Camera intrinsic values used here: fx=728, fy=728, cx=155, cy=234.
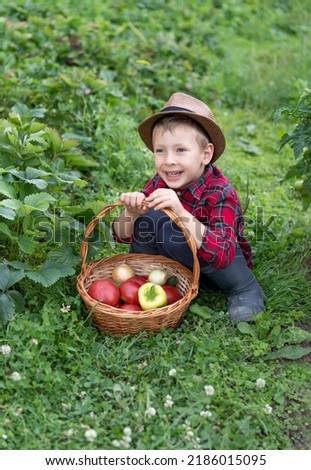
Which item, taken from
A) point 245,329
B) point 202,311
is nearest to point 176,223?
point 202,311

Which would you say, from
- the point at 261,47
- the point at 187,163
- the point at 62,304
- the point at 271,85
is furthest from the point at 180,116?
the point at 261,47

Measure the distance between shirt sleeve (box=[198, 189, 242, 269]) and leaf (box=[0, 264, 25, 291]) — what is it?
84cm

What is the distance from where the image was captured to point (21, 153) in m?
3.56

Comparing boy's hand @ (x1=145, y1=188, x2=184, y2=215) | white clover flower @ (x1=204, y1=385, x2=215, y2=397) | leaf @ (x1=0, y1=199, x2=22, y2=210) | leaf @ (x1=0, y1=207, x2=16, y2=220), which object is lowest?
white clover flower @ (x1=204, y1=385, x2=215, y2=397)

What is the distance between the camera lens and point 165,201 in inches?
128

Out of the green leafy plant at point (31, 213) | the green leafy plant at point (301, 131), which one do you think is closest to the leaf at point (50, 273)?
the green leafy plant at point (31, 213)

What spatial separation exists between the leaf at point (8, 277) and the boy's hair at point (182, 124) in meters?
0.98

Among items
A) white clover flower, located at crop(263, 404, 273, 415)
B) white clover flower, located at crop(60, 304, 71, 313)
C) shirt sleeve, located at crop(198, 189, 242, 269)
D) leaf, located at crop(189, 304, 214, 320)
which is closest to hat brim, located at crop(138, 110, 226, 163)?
shirt sleeve, located at crop(198, 189, 242, 269)

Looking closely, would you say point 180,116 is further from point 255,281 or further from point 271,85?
point 271,85

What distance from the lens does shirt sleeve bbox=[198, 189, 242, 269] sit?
338 cm

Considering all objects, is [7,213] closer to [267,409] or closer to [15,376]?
[15,376]

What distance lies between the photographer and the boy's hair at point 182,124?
349 cm

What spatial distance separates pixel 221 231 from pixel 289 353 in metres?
0.64

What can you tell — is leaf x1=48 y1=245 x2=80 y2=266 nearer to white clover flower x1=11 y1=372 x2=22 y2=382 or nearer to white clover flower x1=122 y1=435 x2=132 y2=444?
white clover flower x1=11 y1=372 x2=22 y2=382
